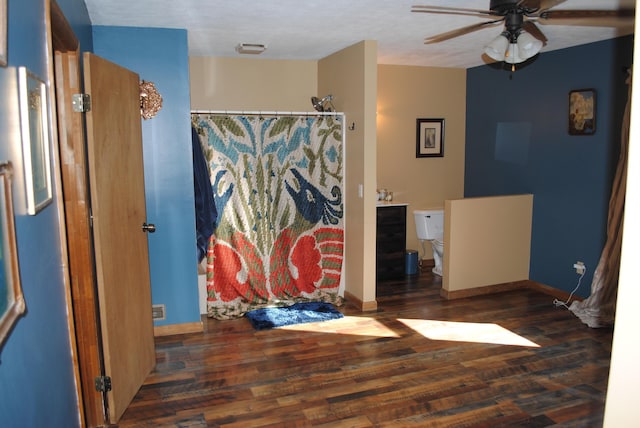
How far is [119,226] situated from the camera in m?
2.81

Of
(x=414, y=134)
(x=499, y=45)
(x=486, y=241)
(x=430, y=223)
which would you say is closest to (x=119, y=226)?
(x=499, y=45)

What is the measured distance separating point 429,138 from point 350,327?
2.72 meters

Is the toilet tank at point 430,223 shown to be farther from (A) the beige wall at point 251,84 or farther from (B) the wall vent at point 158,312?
(B) the wall vent at point 158,312

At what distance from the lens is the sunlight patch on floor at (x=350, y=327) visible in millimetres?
3942

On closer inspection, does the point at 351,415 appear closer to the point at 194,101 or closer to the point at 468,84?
the point at 194,101

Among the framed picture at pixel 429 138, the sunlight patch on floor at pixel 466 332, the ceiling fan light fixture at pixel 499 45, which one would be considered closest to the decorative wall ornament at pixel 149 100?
the ceiling fan light fixture at pixel 499 45

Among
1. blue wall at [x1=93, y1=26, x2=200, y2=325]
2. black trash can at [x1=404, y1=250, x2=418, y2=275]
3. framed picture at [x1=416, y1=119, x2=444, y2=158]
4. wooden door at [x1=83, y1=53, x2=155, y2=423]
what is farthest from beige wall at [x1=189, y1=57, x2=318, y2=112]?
black trash can at [x1=404, y1=250, x2=418, y2=275]

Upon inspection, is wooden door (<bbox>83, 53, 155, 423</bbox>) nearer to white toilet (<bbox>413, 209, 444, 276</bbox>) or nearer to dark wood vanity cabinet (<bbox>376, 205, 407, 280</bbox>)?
dark wood vanity cabinet (<bbox>376, 205, 407, 280</bbox>)

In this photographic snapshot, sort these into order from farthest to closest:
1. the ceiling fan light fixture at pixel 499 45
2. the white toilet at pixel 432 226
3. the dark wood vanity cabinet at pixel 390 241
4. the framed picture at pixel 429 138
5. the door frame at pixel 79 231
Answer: the framed picture at pixel 429 138
the white toilet at pixel 432 226
the dark wood vanity cabinet at pixel 390 241
the ceiling fan light fixture at pixel 499 45
the door frame at pixel 79 231

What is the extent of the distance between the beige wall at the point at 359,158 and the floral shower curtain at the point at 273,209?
0.11 meters

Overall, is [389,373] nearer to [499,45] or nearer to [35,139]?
[499,45]

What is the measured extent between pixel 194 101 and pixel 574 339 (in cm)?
391

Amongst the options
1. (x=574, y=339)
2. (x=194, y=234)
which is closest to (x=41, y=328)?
(x=194, y=234)

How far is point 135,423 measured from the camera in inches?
Answer: 106
